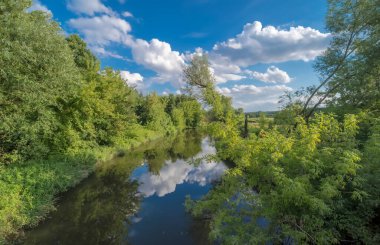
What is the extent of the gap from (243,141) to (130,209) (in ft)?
28.1

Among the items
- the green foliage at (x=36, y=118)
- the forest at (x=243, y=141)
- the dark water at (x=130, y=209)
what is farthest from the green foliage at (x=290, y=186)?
the green foliage at (x=36, y=118)

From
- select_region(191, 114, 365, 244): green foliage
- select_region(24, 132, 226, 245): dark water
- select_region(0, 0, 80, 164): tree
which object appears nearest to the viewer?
select_region(191, 114, 365, 244): green foliage

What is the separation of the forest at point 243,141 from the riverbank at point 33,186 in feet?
Answer: 0.21

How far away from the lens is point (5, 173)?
39.4 ft

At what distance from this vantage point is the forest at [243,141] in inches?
243

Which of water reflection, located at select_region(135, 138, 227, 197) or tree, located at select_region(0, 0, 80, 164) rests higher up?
tree, located at select_region(0, 0, 80, 164)

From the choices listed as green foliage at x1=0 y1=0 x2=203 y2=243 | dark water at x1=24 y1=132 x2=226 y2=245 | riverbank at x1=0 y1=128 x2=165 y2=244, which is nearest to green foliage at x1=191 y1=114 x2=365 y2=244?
dark water at x1=24 y1=132 x2=226 y2=245

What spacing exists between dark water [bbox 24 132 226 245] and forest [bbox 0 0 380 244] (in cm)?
85

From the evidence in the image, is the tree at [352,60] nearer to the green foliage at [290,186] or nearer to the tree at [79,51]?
the green foliage at [290,186]

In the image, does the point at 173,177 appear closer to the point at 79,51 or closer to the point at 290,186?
the point at 290,186

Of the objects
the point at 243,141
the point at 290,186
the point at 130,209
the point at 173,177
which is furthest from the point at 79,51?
the point at 290,186

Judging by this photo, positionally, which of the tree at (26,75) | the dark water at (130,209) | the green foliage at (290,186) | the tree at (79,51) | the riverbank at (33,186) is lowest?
the dark water at (130,209)

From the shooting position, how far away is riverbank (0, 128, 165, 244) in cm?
948

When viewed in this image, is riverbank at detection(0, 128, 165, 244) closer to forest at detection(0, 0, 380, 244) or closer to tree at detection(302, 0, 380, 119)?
forest at detection(0, 0, 380, 244)
